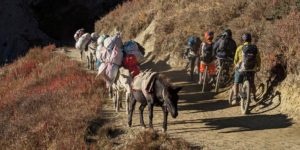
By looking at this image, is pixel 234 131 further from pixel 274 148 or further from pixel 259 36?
pixel 259 36

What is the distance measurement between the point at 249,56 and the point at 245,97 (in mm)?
1289

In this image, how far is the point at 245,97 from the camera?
45.8 feet

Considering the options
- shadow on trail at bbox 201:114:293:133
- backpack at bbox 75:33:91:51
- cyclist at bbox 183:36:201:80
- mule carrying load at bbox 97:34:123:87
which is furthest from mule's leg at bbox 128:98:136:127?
backpack at bbox 75:33:91:51

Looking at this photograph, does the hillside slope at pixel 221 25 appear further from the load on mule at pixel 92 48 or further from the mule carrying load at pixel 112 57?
the mule carrying load at pixel 112 57

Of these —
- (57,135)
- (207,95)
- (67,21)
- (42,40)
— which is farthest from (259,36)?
(67,21)

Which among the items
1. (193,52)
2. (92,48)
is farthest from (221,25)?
(92,48)

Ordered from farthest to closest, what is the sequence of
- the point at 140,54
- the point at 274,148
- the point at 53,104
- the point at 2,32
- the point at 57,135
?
1. the point at 2,32
2. the point at 53,104
3. the point at 140,54
4. the point at 57,135
5. the point at 274,148

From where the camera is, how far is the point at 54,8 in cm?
4934

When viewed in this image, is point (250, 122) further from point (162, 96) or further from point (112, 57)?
point (112, 57)

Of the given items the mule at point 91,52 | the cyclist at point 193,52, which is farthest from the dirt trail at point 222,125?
the mule at point 91,52

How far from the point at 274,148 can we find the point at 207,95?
587 centimetres

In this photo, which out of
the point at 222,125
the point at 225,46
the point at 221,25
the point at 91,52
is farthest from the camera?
the point at 91,52

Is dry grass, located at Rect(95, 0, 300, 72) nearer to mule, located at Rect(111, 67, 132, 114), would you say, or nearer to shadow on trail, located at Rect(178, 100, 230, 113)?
shadow on trail, located at Rect(178, 100, 230, 113)

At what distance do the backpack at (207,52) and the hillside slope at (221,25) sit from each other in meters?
1.82
